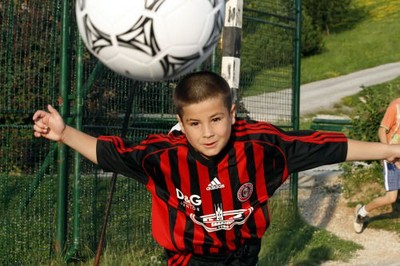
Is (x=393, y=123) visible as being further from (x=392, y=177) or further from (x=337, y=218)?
(x=337, y=218)

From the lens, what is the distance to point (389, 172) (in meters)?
9.84

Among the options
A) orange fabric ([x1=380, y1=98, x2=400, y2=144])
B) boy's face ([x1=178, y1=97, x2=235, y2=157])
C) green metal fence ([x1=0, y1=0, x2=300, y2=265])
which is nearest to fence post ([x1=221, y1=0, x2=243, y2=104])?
green metal fence ([x1=0, y1=0, x2=300, y2=265])

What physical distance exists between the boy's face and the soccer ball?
1.03ft

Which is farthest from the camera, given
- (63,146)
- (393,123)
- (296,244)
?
(393,123)

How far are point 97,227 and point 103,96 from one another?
48.8 inches

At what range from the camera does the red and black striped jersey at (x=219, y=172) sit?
172 inches

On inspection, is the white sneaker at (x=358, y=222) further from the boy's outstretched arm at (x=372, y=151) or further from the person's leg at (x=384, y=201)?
the boy's outstretched arm at (x=372, y=151)

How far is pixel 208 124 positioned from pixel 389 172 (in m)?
6.35

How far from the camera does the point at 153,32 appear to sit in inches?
159

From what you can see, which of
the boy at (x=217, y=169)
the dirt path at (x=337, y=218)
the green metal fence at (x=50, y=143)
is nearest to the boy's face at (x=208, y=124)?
the boy at (x=217, y=169)

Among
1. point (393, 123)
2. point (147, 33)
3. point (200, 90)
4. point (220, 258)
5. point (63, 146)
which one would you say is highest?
point (147, 33)

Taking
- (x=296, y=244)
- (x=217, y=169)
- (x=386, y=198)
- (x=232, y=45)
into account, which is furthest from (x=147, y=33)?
(x=386, y=198)

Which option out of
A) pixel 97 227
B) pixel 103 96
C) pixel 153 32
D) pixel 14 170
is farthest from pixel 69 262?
pixel 153 32

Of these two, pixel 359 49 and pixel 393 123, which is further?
pixel 359 49
